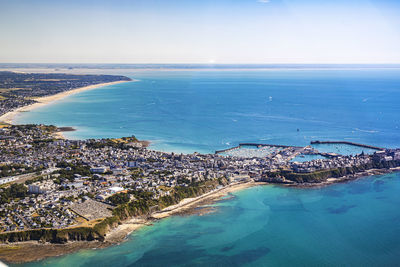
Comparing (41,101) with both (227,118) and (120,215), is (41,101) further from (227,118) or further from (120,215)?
(120,215)

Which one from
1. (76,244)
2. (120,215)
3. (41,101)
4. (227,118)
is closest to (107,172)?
(120,215)

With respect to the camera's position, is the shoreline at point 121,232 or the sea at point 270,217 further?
the sea at point 270,217

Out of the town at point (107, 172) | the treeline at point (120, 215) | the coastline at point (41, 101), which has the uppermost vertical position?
the coastline at point (41, 101)

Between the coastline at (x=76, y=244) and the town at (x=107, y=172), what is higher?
the town at (x=107, y=172)

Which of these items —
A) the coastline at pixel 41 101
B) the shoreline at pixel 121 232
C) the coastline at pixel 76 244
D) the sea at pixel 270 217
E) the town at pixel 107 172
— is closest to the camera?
the coastline at pixel 76 244

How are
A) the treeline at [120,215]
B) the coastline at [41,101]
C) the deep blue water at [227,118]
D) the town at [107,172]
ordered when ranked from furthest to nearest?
the coastline at [41,101] < the deep blue water at [227,118] < the town at [107,172] < the treeline at [120,215]

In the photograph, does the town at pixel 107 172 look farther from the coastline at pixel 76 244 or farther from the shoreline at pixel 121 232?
the coastline at pixel 76 244

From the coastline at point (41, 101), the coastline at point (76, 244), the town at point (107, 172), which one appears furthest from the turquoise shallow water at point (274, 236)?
the coastline at point (41, 101)
